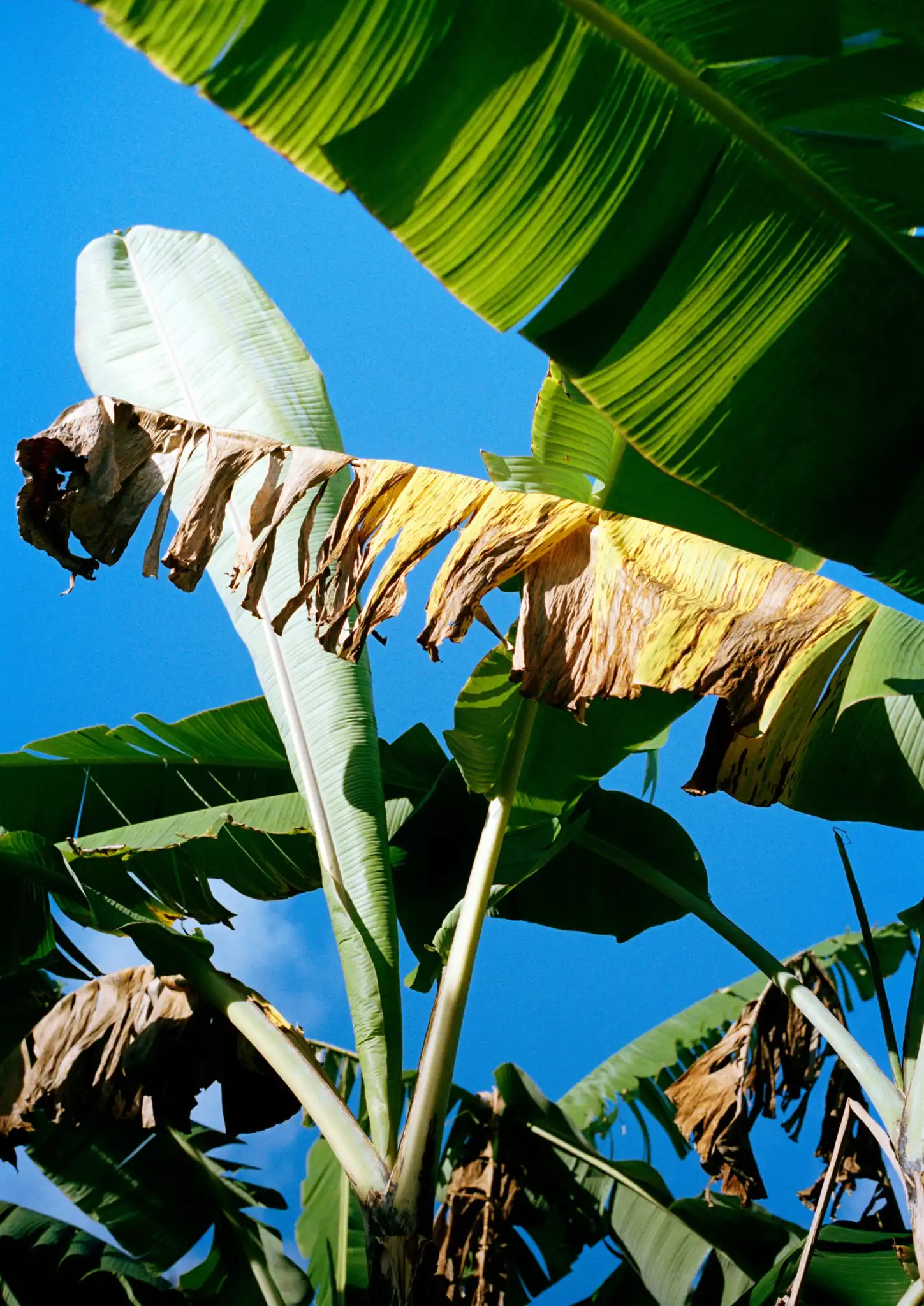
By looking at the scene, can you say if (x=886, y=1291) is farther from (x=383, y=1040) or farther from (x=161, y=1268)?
(x=161, y=1268)

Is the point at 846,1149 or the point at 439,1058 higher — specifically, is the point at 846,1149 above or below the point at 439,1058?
below

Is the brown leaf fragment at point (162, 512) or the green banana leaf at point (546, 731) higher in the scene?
the brown leaf fragment at point (162, 512)

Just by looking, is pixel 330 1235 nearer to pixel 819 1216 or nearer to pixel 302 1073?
pixel 302 1073

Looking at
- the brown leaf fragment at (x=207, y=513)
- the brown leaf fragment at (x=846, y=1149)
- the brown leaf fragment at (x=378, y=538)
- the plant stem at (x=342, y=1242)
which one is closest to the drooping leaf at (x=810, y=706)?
the brown leaf fragment at (x=378, y=538)

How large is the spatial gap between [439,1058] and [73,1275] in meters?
1.35

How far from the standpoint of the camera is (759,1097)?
1.88 m

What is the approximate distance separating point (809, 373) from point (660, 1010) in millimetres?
25595

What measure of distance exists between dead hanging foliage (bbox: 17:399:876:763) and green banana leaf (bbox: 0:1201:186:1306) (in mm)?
1744

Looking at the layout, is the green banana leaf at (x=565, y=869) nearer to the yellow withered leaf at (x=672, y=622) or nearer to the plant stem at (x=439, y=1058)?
the plant stem at (x=439, y=1058)

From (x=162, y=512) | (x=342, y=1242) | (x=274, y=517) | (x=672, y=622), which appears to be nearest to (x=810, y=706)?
(x=672, y=622)

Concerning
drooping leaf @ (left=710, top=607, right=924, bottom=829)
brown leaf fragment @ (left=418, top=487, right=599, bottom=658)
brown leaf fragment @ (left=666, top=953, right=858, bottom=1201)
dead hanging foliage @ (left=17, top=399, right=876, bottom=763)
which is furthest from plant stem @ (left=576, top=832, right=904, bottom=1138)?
brown leaf fragment @ (left=418, top=487, right=599, bottom=658)

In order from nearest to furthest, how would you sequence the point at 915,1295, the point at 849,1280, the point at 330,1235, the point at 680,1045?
the point at 915,1295 < the point at 849,1280 < the point at 330,1235 < the point at 680,1045

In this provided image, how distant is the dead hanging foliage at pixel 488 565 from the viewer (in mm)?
1077

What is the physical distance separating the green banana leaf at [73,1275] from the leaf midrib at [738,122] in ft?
7.96
